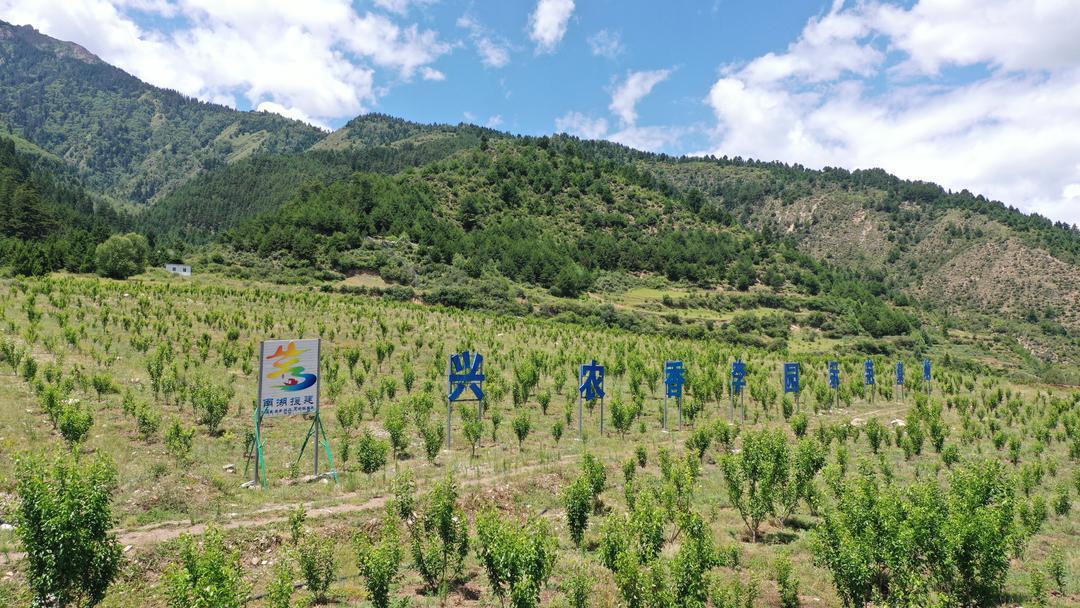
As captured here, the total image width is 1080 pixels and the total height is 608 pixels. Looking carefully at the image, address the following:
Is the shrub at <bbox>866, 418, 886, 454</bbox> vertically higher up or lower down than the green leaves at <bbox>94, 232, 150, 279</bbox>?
lower down

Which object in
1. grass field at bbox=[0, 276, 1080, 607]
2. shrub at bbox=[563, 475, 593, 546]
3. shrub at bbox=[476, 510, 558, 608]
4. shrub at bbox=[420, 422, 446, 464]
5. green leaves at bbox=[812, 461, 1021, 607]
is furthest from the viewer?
shrub at bbox=[420, 422, 446, 464]

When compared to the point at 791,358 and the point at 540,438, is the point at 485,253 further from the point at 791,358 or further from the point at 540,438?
the point at 540,438

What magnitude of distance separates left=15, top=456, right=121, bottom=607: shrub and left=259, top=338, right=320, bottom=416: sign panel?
17.2ft

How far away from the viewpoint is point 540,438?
62.2 ft

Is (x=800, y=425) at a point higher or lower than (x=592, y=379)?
lower

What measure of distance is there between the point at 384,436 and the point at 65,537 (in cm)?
1100

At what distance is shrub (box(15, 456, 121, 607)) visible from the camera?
6.59 m

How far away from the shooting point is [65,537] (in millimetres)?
6543

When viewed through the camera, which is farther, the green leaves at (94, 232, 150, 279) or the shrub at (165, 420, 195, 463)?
the green leaves at (94, 232, 150, 279)

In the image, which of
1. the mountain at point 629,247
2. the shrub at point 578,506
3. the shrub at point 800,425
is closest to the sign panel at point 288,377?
the shrub at point 578,506

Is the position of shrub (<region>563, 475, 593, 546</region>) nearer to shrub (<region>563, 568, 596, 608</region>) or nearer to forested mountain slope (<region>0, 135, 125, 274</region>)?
shrub (<region>563, 568, 596, 608</region>)

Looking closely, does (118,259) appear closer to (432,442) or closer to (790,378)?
(432,442)

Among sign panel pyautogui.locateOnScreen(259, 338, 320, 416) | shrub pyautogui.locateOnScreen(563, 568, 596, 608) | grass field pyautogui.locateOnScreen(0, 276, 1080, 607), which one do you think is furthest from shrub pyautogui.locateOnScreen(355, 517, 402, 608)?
sign panel pyautogui.locateOnScreen(259, 338, 320, 416)

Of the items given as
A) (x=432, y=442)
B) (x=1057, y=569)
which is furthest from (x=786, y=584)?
(x=432, y=442)
